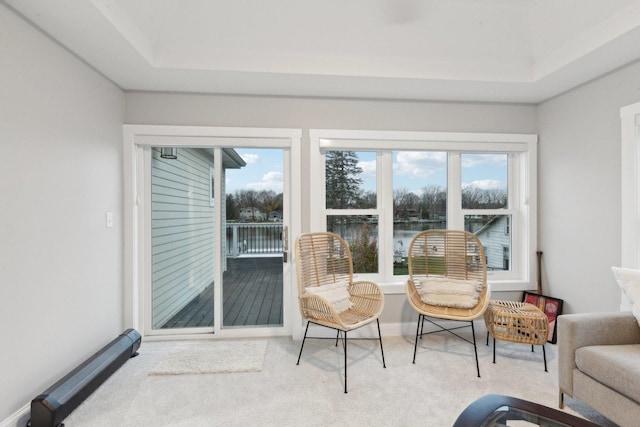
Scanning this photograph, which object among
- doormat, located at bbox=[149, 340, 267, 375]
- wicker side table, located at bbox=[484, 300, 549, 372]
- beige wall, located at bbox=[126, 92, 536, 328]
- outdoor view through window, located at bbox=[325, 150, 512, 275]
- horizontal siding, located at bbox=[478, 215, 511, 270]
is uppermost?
beige wall, located at bbox=[126, 92, 536, 328]

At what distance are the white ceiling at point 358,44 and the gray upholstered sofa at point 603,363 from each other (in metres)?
1.88

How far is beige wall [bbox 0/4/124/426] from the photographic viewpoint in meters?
1.71

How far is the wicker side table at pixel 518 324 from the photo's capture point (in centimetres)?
241

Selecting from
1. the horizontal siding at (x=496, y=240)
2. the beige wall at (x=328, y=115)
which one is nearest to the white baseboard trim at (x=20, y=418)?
the beige wall at (x=328, y=115)

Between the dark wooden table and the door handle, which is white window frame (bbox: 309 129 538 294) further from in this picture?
the dark wooden table

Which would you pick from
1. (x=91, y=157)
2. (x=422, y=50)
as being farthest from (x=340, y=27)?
(x=91, y=157)

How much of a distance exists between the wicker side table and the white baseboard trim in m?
3.23

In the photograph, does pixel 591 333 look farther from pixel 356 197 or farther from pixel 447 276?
pixel 356 197

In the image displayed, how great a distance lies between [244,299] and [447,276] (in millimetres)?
2068

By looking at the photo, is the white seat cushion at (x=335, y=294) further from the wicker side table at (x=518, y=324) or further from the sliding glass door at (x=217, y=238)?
the wicker side table at (x=518, y=324)

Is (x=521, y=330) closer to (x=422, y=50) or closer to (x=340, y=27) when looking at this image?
(x=422, y=50)

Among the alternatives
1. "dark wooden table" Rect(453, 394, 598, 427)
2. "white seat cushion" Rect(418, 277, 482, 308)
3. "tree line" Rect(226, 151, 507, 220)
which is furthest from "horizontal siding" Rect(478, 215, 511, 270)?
"dark wooden table" Rect(453, 394, 598, 427)

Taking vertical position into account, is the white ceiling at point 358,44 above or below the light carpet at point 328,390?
above

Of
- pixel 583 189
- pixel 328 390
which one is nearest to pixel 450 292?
pixel 328 390
